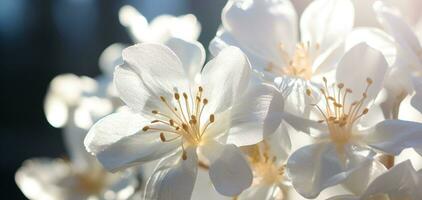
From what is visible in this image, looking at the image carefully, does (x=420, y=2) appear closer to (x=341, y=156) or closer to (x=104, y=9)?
(x=341, y=156)

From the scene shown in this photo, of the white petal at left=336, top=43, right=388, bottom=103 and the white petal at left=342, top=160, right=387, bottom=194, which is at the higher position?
the white petal at left=336, top=43, right=388, bottom=103

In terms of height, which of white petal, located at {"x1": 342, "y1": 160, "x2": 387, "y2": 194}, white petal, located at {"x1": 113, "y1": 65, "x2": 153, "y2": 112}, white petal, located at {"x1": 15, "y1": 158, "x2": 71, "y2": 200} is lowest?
white petal, located at {"x1": 15, "y1": 158, "x2": 71, "y2": 200}

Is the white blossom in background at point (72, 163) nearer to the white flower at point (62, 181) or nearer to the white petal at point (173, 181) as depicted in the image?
the white flower at point (62, 181)

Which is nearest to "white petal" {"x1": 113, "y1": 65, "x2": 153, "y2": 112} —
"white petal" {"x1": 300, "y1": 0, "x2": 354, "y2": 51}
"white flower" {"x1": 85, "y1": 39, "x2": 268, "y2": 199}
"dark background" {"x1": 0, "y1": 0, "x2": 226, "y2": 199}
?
"white flower" {"x1": 85, "y1": 39, "x2": 268, "y2": 199}

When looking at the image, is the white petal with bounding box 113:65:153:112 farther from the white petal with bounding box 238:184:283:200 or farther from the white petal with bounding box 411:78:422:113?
the white petal with bounding box 411:78:422:113

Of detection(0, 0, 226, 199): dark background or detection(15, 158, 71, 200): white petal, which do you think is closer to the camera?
detection(15, 158, 71, 200): white petal

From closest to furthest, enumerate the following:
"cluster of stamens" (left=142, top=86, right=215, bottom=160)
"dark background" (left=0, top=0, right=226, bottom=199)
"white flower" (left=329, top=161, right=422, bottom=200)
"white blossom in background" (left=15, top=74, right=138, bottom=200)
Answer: "white flower" (left=329, top=161, right=422, bottom=200), "cluster of stamens" (left=142, top=86, right=215, bottom=160), "white blossom in background" (left=15, top=74, right=138, bottom=200), "dark background" (left=0, top=0, right=226, bottom=199)

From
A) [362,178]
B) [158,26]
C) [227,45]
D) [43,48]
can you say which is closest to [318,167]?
[362,178]

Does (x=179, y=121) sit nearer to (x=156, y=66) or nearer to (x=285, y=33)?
(x=156, y=66)
